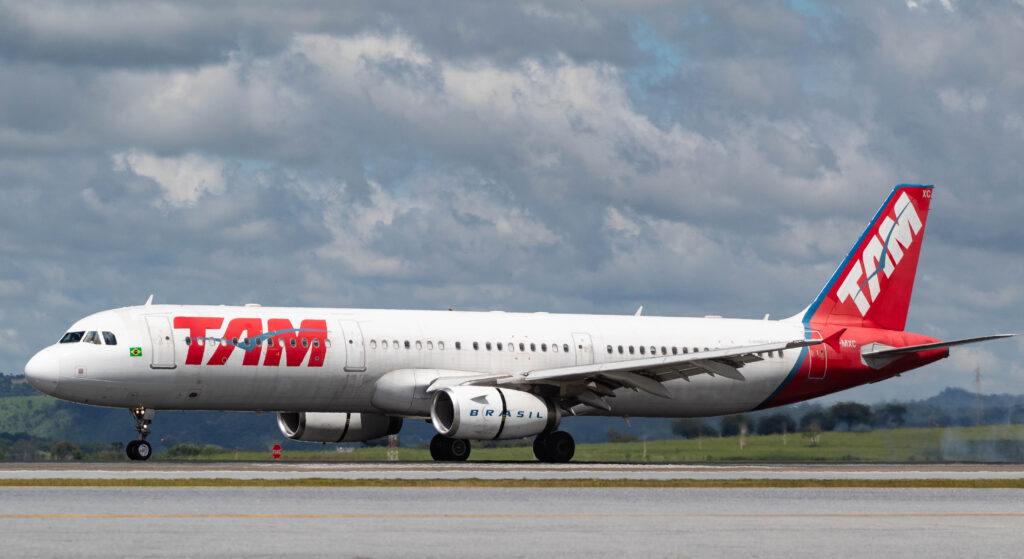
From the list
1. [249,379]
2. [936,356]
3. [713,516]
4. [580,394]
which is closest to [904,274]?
[936,356]

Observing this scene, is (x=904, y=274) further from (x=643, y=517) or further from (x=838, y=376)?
(x=643, y=517)

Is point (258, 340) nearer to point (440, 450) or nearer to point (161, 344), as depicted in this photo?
point (161, 344)

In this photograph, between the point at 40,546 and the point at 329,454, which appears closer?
the point at 40,546

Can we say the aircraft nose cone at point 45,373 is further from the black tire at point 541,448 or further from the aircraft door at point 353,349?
the black tire at point 541,448

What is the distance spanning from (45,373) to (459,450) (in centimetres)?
1189

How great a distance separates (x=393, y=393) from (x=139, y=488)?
52.4 ft

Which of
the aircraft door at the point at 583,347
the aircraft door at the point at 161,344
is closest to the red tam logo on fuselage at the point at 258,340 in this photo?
the aircraft door at the point at 161,344

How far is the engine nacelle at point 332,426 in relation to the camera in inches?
1727

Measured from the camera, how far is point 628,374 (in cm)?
4100

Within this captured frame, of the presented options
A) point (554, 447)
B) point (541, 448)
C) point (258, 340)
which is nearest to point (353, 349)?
point (258, 340)

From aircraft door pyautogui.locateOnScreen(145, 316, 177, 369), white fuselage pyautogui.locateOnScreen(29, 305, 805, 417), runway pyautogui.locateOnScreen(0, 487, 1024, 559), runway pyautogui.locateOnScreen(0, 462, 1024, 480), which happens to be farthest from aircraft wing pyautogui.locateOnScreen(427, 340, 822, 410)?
runway pyautogui.locateOnScreen(0, 487, 1024, 559)

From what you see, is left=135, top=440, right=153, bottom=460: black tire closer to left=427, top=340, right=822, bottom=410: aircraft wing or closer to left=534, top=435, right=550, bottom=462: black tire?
left=427, top=340, right=822, bottom=410: aircraft wing

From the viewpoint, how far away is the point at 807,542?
17094 millimetres

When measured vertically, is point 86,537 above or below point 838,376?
below
